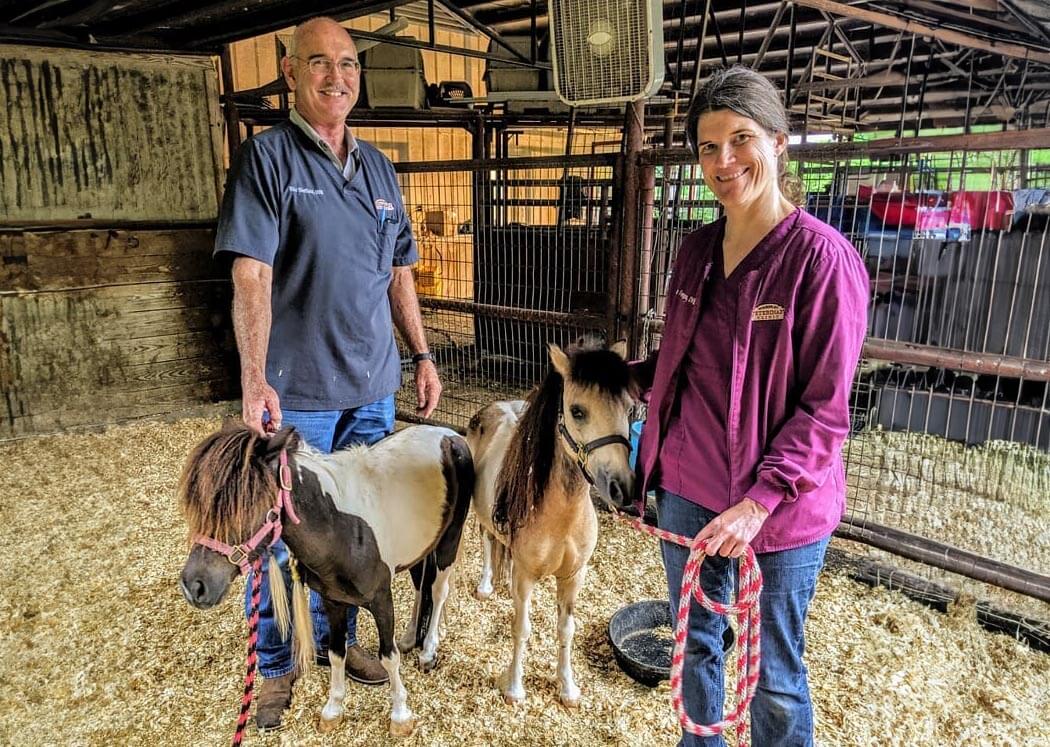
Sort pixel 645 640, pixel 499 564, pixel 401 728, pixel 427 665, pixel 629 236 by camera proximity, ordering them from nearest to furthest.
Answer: pixel 401 728 < pixel 427 665 < pixel 645 640 < pixel 499 564 < pixel 629 236

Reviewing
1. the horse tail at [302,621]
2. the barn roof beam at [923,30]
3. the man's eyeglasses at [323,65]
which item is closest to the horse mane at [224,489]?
the horse tail at [302,621]

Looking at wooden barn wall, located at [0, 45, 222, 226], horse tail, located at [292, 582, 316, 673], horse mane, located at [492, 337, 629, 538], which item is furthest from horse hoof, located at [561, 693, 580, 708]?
wooden barn wall, located at [0, 45, 222, 226]

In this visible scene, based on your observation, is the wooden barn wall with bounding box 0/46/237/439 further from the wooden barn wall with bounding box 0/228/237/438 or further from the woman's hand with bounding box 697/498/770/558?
the woman's hand with bounding box 697/498/770/558

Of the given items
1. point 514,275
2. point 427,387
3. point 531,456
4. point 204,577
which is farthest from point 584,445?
point 514,275

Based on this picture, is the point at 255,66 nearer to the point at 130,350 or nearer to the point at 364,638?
the point at 130,350

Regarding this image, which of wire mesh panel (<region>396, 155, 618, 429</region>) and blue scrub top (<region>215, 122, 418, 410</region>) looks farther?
wire mesh panel (<region>396, 155, 618, 429</region>)

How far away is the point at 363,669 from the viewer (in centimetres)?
213

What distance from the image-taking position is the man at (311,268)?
5.53 feet

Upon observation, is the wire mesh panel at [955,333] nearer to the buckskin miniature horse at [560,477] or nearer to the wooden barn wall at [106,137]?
the buckskin miniature horse at [560,477]

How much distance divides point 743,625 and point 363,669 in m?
1.41

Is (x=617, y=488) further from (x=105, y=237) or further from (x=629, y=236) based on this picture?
(x=105, y=237)

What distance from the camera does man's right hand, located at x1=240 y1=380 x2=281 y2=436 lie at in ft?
5.24

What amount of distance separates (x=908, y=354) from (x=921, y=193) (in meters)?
0.62

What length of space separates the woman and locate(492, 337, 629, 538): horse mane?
0.81 feet
